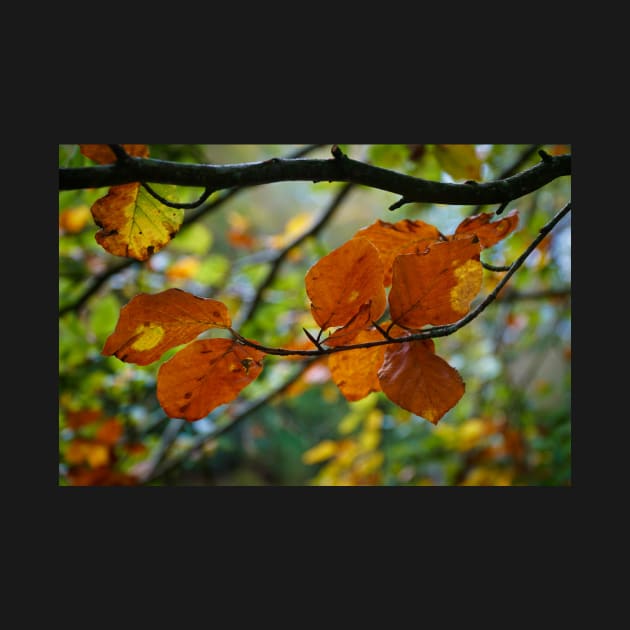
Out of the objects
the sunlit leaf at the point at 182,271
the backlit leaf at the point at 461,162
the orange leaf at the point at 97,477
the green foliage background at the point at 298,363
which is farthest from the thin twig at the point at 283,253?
the backlit leaf at the point at 461,162

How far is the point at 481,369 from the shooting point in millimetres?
1622

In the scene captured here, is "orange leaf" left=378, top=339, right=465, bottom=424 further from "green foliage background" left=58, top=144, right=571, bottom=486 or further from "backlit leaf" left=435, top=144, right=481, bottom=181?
Answer: "backlit leaf" left=435, top=144, right=481, bottom=181

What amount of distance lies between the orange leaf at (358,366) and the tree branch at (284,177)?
11 cm

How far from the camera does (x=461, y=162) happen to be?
0.63 metres

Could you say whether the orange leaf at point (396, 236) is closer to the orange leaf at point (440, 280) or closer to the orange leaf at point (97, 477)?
the orange leaf at point (440, 280)

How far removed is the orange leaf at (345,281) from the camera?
357 mm

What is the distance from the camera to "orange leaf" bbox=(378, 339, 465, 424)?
37 cm

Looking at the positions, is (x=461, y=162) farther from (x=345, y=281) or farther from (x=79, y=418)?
(x=79, y=418)

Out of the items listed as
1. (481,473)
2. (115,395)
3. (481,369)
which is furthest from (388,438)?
(115,395)

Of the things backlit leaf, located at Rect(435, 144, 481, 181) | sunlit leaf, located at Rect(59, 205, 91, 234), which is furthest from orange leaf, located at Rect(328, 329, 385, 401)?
sunlit leaf, located at Rect(59, 205, 91, 234)

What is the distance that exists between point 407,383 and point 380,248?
0.11m

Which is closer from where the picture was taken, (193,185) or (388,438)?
(193,185)

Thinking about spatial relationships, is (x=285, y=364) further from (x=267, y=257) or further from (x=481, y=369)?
(x=481, y=369)

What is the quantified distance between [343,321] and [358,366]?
6 cm
